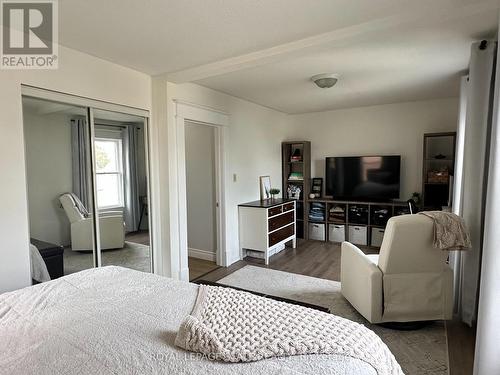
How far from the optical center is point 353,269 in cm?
280

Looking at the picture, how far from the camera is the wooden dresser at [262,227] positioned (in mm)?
4344

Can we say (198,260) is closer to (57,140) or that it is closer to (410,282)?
(57,140)

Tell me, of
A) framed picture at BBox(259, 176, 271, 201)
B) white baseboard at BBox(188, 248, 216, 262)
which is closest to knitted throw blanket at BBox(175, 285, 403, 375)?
white baseboard at BBox(188, 248, 216, 262)

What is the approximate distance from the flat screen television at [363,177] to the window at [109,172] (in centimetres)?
368

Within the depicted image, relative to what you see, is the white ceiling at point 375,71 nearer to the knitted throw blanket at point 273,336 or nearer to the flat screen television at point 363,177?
the flat screen television at point 363,177

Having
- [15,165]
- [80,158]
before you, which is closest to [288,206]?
[80,158]

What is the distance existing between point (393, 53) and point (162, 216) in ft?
9.44

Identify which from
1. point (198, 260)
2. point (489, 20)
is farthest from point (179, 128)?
point (489, 20)

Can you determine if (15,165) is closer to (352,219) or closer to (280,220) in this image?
(280,220)

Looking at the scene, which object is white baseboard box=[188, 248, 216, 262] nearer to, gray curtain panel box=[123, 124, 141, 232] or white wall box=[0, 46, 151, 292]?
gray curtain panel box=[123, 124, 141, 232]

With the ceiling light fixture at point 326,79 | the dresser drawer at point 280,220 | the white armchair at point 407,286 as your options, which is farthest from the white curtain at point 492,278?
the dresser drawer at point 280,220

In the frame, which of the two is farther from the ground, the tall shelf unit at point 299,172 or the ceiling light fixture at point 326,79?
the ceiling light fixture at point 326,79

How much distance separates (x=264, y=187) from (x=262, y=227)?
3.21ft

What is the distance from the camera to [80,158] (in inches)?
110
